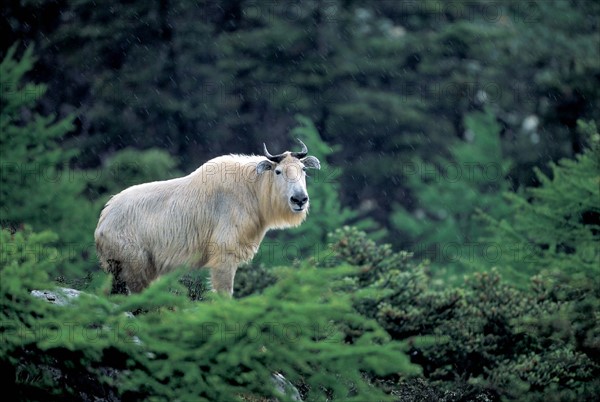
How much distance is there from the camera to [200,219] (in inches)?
464

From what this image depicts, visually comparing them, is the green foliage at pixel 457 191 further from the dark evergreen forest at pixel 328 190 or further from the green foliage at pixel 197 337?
the green foliage at pixel 197 337

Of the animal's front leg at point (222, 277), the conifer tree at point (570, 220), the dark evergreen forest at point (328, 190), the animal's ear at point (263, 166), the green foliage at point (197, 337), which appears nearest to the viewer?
the green foliage at point (197, 337)

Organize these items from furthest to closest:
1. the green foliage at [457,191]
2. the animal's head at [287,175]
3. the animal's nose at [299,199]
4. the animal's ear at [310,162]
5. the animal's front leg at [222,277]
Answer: the green foliage at [457,191], the animal's ear at [310,162], the animal's front leg at [222,277], the animal's head at [287,175], the animal's nose at [299,199]

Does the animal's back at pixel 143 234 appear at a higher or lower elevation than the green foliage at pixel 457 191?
higher

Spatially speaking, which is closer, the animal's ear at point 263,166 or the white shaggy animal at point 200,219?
the white shaggy animal at point 200,219

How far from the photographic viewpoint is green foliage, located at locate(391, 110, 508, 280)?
30609 millimetres

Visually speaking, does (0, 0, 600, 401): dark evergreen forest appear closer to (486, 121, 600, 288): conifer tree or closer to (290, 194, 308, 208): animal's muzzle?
(486, 121, 600, 288): conifer tree

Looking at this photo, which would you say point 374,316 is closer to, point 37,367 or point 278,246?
point 37,367

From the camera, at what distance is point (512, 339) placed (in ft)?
46.3

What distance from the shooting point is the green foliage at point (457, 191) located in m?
30.6

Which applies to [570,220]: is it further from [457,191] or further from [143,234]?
[457,191]

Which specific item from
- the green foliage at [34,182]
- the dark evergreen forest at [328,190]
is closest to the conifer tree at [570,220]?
the dark evergreen forest at [328,190]

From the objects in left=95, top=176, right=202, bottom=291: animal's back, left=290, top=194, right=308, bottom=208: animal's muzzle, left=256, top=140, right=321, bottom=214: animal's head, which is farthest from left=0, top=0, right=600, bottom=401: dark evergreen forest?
left=256, top=140, right=321, bottom=214: animal's head

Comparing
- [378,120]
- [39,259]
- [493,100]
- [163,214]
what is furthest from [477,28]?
[39,259]
